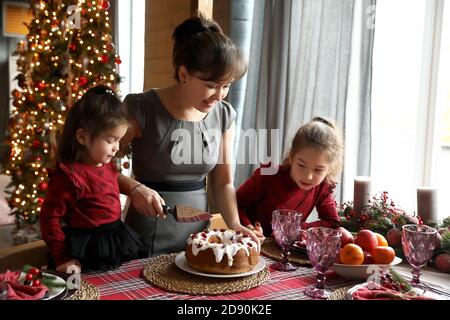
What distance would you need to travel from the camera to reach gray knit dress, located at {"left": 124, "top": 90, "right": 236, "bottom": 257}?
5.08 feet

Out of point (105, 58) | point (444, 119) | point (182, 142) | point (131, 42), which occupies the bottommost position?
point (182, 142)

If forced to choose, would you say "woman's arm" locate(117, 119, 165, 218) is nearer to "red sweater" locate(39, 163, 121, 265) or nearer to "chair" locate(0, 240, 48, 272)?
"red sweater" locate(39, 163, 121, 265)

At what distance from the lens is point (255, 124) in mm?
2982

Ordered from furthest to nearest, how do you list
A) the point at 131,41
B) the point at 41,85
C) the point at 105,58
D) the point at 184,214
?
the point at 131,41 → the point at 105,58 → the point at 41,85 → the point at 184,214

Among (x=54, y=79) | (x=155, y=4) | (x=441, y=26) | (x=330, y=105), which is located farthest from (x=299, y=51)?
(x=54, y=79)

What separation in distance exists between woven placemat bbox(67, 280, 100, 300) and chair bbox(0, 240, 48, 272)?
39cm

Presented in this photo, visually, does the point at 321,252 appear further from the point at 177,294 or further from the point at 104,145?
the point at 104,145

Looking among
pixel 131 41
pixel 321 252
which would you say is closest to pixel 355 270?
pixel 321 252

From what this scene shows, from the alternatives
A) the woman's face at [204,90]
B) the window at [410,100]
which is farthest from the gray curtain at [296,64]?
the woman's face at [204,90]

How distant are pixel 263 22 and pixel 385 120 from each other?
940 mm

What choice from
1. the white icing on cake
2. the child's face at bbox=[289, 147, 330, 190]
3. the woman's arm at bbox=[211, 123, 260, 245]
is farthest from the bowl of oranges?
the woman's arm at bbox=[211, 123, 260, 245]

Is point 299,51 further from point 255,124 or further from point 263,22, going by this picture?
point 255,124

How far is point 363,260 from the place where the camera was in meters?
1.24

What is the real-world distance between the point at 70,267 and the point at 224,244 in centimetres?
39
